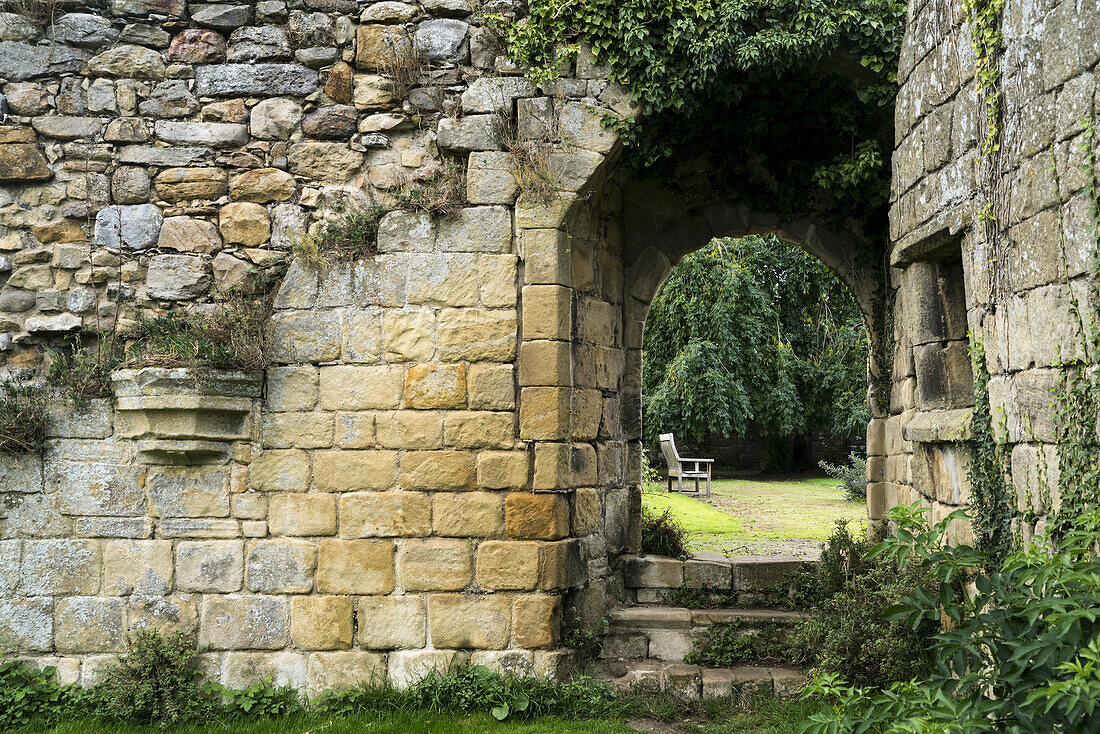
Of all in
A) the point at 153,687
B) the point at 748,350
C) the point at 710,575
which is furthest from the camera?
the point at 748,350

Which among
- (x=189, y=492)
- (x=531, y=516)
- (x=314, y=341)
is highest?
(x=314, y=341)

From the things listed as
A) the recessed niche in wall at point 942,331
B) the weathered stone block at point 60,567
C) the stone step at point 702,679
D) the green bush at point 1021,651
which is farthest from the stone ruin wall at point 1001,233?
the weathered stone block at point 60,567

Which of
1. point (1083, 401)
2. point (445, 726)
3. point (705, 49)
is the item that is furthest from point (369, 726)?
point (705, 49)

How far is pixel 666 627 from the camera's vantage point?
18.8 ft

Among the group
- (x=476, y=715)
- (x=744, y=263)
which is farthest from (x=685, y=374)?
(x=476, y=715)

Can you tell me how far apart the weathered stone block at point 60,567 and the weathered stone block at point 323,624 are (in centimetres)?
126

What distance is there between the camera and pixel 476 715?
4566mm

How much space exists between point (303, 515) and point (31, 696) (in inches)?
73.5

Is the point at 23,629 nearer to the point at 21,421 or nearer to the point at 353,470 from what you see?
the point at 21,421

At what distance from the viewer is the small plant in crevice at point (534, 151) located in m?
4.95

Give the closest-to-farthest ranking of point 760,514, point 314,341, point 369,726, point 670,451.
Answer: point 369,726 < point 314,341 < point 760,514 < point 670,451

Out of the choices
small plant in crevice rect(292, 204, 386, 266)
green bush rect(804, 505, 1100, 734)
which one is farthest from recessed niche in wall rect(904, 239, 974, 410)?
small plant in crevice rect(292, 204, 386, 266)

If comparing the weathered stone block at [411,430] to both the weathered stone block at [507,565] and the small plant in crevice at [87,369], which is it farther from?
the small plant in crevice at [87,369]

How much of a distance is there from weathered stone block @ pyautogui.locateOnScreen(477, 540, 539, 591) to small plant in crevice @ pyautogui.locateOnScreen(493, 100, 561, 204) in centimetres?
207
